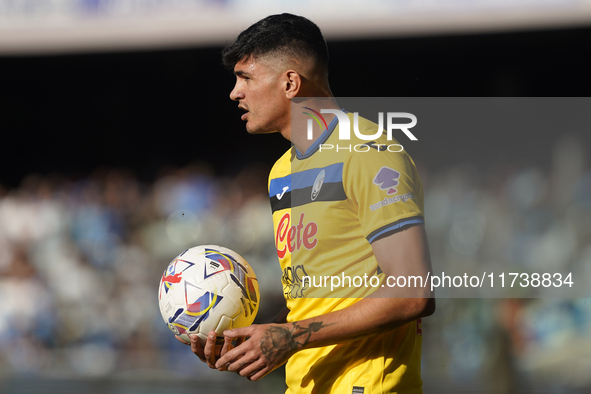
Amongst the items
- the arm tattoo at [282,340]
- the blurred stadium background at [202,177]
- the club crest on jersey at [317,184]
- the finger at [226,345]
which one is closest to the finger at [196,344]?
the finger at [226,345]

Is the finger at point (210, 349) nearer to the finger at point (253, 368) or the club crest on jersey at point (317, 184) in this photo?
the finger at point (253, 368)

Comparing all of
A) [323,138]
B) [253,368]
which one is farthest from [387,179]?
[253,368]

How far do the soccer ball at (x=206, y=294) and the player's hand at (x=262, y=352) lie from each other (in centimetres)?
32

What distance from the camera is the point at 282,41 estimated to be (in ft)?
6.64

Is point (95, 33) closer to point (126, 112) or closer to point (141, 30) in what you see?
point (141, 30)

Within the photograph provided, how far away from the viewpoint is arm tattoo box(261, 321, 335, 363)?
1.50 meters

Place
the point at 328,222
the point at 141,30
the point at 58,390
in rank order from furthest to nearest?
the point at 141,30 → the point at 58,390 → the point at 328,222

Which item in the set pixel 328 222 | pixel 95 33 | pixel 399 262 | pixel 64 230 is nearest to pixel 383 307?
pixel 399 262

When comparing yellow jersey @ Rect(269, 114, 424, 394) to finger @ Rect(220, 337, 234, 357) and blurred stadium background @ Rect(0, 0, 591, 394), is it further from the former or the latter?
blurred stadium background @ Rect(0, 0, 591, 394)

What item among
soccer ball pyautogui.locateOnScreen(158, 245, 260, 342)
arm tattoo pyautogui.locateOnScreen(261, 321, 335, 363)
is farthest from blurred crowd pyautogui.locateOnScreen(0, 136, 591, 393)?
arm tattoo pyautogui.locateOnScreen(261, 321, 335, 363)

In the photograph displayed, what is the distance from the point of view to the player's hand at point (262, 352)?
4.90 feet

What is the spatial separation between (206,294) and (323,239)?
0.49 metres

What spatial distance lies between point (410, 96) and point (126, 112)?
139 inches

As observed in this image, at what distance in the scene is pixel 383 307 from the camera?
A: 4.88 feet
